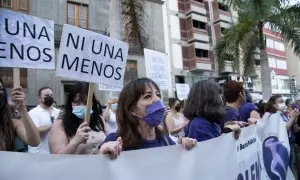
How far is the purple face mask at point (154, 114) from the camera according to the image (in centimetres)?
210

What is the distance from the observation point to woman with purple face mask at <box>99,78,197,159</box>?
210 cm

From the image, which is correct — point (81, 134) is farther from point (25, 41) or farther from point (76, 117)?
point (25, 41)

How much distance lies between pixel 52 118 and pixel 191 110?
93.0 inches

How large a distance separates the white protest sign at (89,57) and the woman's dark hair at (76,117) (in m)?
0.40

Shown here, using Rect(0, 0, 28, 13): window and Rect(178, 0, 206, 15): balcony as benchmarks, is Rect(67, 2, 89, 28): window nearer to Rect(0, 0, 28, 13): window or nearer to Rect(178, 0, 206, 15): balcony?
Rect(0, 0, 28, 13): window

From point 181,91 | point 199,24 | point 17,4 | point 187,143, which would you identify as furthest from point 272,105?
point 199,24

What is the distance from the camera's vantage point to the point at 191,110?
265 cm

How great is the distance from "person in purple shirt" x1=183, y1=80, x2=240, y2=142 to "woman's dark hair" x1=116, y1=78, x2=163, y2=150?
52cm

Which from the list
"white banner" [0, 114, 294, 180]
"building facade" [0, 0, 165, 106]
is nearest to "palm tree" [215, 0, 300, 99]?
"building facade" [0, 0, 165, 106]

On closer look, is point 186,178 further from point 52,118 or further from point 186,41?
point 186,41

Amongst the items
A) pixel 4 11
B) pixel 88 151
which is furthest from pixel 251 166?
pixel 4 11

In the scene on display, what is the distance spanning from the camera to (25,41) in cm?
249

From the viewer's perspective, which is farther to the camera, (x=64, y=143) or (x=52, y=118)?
(x=52, y=118)

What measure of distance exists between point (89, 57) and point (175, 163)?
100cm
